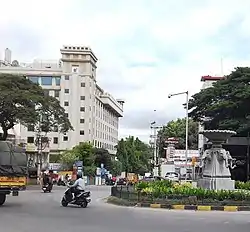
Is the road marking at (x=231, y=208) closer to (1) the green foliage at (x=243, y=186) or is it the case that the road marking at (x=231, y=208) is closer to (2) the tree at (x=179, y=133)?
(1) the green foliage at (x=243, y=186)

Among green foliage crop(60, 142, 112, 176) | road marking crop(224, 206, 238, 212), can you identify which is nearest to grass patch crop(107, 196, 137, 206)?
road marking crop(224, 206, 238, 212)

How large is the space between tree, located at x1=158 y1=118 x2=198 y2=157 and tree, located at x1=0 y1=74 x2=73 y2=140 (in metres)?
42.3

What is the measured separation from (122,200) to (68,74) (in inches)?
3042

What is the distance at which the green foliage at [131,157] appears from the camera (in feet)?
344

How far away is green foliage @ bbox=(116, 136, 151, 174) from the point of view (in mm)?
104750

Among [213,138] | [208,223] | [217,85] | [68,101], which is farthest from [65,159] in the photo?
[208,223]

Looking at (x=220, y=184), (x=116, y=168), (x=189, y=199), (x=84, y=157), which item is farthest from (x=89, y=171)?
(x=189, y=199)

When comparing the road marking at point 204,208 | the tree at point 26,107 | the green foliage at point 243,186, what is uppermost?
the tree at point 26,107

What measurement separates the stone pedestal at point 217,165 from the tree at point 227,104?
17.5 metres

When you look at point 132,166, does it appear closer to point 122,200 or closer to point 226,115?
point 226,115

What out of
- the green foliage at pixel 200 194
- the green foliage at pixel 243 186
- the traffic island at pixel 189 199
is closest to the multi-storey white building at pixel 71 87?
the green foliage at pixel 243 186

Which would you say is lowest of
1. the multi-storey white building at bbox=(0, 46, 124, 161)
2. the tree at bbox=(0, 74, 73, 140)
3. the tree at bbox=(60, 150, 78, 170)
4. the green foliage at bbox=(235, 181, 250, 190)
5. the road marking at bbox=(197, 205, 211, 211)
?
the road marking at bbox=(197, 205, 211, 211)

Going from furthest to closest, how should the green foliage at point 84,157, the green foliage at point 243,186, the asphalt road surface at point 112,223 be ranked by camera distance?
1. the green foliage at point 84,157
2. the green foliage at point 243,186
3. the asphalt road surface at point 112,223

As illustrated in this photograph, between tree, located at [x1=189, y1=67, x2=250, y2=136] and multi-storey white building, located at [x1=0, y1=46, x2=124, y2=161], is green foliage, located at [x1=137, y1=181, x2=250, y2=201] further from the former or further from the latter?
multi-storey white building, located at [x1=0, y1=46, x2=124, y2=161]
